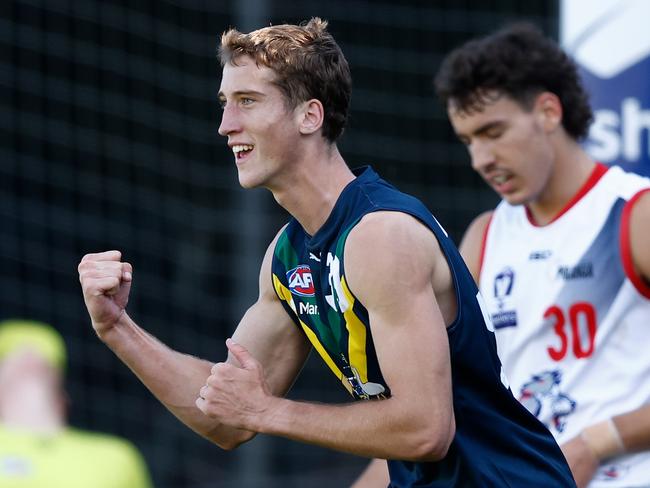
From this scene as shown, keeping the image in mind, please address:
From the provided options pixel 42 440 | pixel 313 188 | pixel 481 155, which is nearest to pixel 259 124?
pixel 313 188

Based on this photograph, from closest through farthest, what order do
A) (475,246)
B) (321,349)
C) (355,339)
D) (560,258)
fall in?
(355,339) → (321,349) → (560,258) → (475,246)

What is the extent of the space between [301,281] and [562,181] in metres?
1.16

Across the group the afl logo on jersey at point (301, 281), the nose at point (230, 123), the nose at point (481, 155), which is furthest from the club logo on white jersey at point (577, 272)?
the nose at point (230, 123)

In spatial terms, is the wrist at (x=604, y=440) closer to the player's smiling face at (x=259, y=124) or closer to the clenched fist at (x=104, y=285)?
the player's smiling face at (x=259, y=124)

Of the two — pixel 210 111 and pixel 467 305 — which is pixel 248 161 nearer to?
pixel 467 305

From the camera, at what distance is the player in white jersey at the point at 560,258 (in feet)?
12.5

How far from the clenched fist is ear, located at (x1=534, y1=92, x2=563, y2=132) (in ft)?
5.02

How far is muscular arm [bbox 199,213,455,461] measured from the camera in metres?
2.87

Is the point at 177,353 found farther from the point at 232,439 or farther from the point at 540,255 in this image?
the point at 540,255

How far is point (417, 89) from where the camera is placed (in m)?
7.46

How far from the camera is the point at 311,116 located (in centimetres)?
324

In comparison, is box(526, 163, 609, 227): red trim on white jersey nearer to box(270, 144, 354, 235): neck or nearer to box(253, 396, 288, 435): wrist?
box(270, 144, 354, 235): neck

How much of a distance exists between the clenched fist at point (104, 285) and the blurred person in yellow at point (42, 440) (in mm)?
887

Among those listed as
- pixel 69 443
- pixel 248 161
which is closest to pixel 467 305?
pixel 248 161
